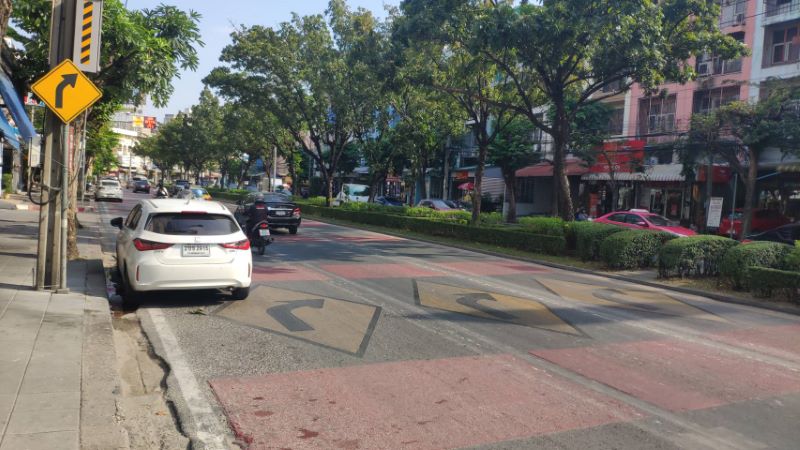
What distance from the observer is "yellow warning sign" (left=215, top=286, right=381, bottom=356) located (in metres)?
7.33

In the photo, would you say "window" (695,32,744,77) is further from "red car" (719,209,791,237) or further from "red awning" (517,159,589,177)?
"red awning" (517,159,589,177)

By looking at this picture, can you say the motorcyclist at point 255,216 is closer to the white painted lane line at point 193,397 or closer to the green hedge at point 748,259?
the white painted lane line at point 193,397

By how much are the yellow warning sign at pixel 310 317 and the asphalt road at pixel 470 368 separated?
0.04m

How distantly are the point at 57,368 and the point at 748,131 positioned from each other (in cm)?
2433

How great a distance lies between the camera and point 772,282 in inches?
460

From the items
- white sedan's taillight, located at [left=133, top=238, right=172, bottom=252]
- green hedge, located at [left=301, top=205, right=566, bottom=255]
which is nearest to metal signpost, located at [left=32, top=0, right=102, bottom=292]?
white sedan's taillight, located at [left=133, top=238, right=172, bottom=252]

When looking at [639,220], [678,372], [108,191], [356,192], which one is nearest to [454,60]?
[639,220]

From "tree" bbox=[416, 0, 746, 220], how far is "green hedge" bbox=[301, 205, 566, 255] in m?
1.72

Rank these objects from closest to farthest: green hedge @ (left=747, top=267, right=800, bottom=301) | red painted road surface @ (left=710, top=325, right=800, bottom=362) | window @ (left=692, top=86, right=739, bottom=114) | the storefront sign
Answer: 1. red painted road surface @ (left=710, top=325, right=800, bottom=362)
2. green hedge @ (left=747, top=267, right=800, bottom=301)
3. the storefront sign
4. window @ (left=692, top=86, right=739, bottom=114)

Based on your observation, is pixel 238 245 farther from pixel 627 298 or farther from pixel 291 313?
pixel 627 298

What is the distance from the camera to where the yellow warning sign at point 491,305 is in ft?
28.5

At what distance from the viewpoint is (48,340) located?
247 inches

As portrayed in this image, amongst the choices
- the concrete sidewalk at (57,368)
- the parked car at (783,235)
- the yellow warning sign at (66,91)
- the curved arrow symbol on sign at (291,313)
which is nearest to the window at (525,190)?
the parked car at (783,235)

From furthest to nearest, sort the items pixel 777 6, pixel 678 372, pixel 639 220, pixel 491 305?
pixel 777 6 < pixel 639 220 < pixel 491 305 < pixel 678 372
